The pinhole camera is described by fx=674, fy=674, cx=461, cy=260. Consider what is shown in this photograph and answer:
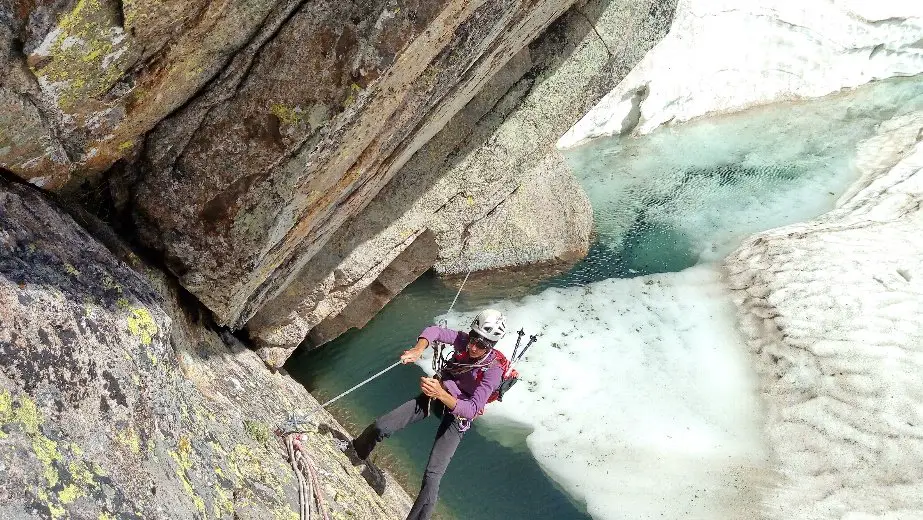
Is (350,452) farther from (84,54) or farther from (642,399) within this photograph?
(84,54)

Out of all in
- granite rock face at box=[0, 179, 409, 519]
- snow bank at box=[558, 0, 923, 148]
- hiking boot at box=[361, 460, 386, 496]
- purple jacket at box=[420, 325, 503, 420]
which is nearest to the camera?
granite rock face at box=[0, 179, 409, 519]

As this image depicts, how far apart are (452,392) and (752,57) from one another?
16209 millimetres

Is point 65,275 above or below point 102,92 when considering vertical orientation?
below

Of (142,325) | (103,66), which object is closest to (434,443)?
(142,325)

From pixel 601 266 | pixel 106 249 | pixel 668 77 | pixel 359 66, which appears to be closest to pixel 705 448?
pixel 601 266

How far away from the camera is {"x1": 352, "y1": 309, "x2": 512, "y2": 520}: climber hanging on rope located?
24.3 feet

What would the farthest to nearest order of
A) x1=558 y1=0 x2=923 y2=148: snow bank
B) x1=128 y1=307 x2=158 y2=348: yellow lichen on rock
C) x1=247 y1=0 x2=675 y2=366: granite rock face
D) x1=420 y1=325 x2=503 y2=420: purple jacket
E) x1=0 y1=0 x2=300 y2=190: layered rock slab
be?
x1=558 y1=0 x2=923 y2=148: snow bank < x1=247 y1=0 x2=675 y2=366: granite rock face < x1=420 y1=325 x2=503 y2=420: purple jacket < x1=128 y1=307 x2=158 y2=348: yellow lichen on rock < x1=0 y1=0 x2=300 y2=190: layered rock slab

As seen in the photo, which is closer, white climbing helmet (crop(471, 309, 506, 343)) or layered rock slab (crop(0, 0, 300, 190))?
layered rock slab (crop(0, 0, 300, 190))

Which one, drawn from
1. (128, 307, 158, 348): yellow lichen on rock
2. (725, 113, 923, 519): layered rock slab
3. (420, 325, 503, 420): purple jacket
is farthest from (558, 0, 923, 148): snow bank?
(128, 307, 158, 348): yellow lichen on rock

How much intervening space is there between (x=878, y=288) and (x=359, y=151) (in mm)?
10445

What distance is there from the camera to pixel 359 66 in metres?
5.32

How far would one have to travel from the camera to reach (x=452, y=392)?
307 inches

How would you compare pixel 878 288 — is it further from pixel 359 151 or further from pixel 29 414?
pixel 29 414

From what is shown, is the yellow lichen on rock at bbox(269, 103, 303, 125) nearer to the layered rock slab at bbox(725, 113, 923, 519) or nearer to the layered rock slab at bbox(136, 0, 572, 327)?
the layered rock slab at bbox(136, 0, 572, 327)
